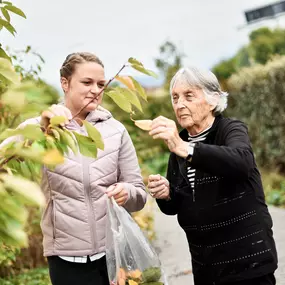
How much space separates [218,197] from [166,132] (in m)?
0.44

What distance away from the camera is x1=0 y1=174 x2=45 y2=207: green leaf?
969 mm

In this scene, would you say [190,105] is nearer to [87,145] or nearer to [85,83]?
[85,83]

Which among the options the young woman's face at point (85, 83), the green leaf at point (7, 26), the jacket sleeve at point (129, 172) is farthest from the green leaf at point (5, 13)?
the jacket sleeve at point (129, 172)

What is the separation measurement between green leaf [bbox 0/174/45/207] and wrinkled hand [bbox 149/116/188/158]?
0.93 metres

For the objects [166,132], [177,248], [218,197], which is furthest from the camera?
[177,248]

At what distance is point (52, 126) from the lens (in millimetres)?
1368

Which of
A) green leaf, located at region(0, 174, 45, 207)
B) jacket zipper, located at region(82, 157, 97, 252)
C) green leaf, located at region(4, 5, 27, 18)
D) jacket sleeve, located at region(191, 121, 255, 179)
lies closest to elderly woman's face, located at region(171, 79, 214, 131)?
jacket sleeve, located at region(191, 121, 255, 179)

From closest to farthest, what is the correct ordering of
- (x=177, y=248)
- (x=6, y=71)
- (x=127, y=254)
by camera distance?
(x=6, y=71) → (x=127, y=254) → (x=177, y=248)

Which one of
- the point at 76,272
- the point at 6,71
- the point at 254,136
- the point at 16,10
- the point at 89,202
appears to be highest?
the point at 16,10

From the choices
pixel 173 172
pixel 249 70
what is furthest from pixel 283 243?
pixel 249 70

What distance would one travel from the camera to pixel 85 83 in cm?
238

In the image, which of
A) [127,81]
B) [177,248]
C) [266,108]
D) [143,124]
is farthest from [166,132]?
[266,108]

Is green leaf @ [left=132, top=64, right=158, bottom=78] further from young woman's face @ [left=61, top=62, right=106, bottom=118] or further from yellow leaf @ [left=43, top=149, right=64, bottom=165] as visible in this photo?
young woman's face @ [left=61, top=62, right=106, bottom=118]

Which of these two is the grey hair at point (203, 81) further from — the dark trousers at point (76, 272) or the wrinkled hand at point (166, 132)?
the dark trousers at point (76, 272)
